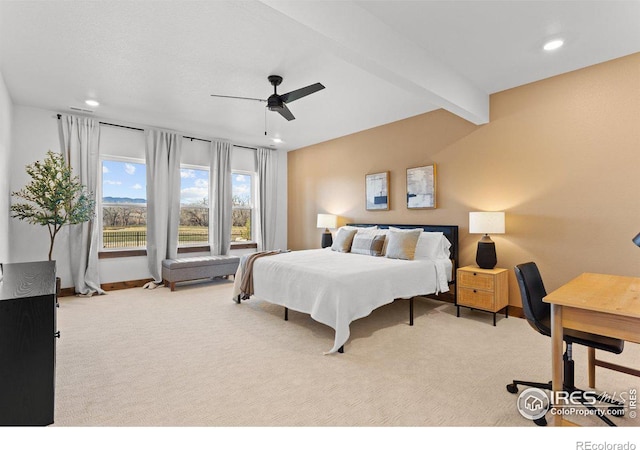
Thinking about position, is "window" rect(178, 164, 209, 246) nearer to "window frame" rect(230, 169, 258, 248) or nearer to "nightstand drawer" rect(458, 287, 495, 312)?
"window frame" rect(230, 169, 258, 248)

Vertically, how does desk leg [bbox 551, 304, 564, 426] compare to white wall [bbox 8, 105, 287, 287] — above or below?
below

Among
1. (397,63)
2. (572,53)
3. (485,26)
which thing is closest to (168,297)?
(397,63)

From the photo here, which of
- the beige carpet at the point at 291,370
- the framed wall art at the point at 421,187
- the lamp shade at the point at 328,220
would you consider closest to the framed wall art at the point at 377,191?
the framed wall art at the point at 421,187

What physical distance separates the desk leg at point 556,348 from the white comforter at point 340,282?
1532 mm

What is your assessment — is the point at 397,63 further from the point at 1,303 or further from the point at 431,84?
the point at 1,303

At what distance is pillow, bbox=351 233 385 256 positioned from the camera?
14.7 ft

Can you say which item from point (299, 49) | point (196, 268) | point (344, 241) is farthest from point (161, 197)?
point (299, 49)

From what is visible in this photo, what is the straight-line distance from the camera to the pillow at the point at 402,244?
4.08 meters

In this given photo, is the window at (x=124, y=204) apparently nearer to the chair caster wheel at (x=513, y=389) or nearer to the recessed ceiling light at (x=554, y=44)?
the chair caster wheel at (x=513, y=389)

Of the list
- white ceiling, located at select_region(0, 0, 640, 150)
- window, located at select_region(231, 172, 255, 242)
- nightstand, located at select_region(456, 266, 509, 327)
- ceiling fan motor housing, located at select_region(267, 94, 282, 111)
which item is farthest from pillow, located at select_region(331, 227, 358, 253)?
window, located at select_region(231, 172, 255, 242)

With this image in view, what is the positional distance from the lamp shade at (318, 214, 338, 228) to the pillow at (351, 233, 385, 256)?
48.3 inches

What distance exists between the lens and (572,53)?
3082 millimetres

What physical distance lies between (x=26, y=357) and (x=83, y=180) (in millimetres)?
4280

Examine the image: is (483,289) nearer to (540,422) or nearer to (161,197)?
(540,422)
